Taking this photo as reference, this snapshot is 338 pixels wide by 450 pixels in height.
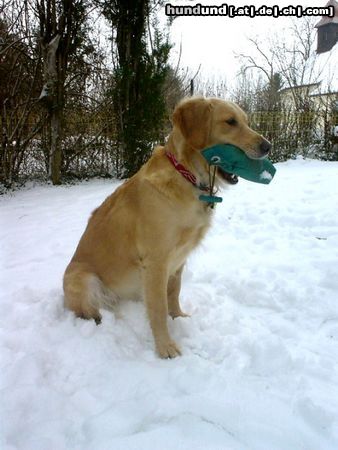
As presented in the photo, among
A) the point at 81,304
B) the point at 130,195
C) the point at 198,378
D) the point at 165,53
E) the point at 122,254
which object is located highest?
the point at 165,53

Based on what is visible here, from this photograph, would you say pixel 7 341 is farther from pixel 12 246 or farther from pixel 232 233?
pixel 232 233

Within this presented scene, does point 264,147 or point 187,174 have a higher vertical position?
point 264,147

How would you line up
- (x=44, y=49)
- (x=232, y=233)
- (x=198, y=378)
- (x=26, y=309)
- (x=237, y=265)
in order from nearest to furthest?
(x=198, y=378) → (x=26, y=309) → (x=237, y=265) → (x=232, y=233) → (x=44, y=49)

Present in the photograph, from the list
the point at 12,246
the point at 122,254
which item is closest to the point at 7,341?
the point at 122,254

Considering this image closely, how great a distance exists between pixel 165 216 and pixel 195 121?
1.79 feet

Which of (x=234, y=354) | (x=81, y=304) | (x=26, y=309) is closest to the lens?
(x=234, y=354)

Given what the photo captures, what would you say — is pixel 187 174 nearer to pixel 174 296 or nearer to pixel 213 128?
pixel 213 128

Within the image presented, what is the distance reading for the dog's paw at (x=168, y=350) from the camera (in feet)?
6.36

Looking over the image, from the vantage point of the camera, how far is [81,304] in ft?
7.03

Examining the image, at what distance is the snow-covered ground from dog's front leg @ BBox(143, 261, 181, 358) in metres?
0.09

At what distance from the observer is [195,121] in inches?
76.3

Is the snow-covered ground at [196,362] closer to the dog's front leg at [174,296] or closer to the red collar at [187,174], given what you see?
the dog's front leg at [174,296]

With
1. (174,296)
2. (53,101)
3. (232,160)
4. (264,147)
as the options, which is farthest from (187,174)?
(53,101)

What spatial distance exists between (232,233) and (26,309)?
2.28 metres
